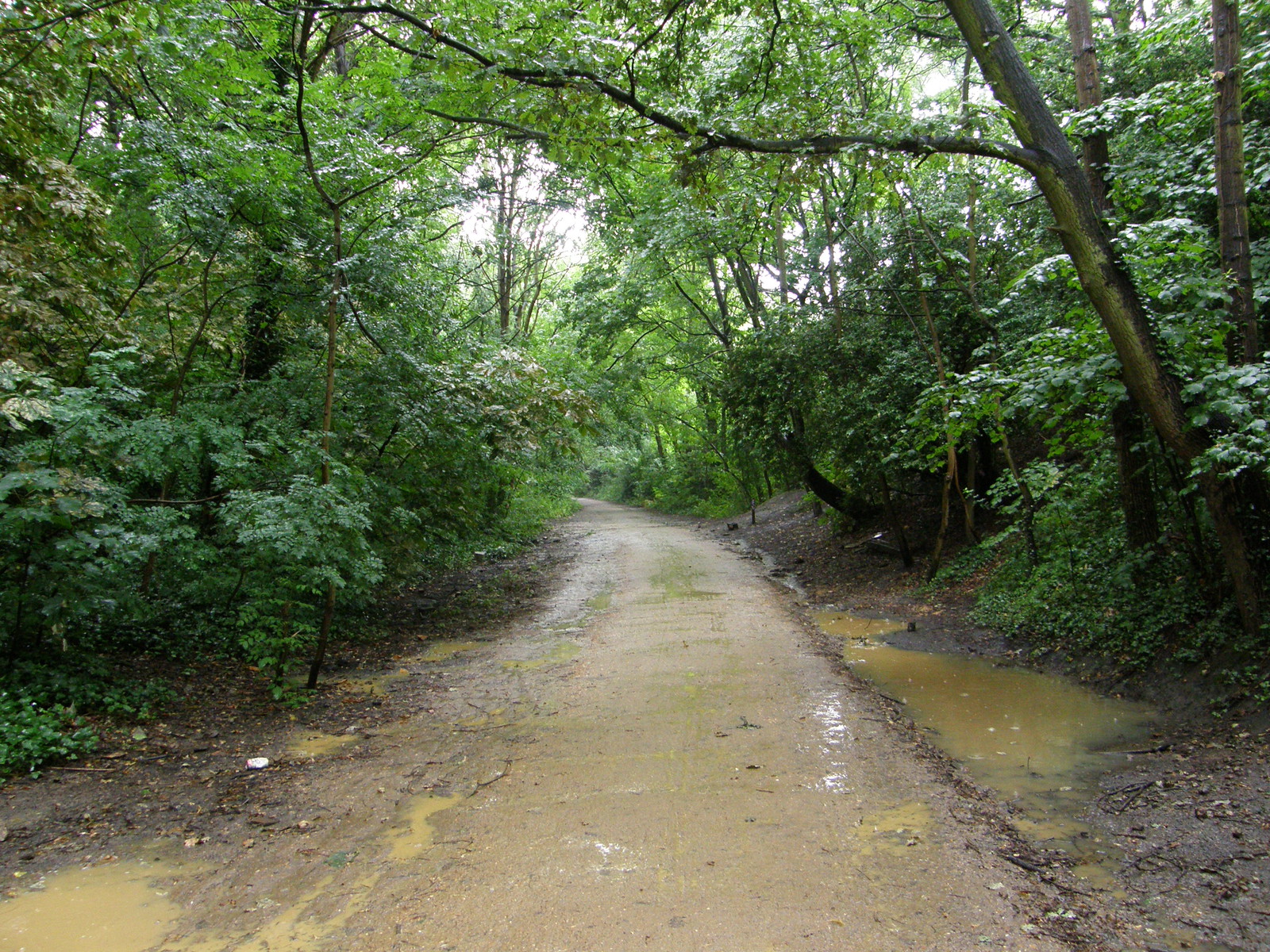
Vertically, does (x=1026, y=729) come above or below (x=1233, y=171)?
below

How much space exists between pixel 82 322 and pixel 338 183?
2728mm

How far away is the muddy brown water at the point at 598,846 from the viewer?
3.14 m

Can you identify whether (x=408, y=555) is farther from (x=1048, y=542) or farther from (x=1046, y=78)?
(x=1046, y=78)

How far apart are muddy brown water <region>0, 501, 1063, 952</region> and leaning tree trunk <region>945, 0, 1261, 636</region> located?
289 cm

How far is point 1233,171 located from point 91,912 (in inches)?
323

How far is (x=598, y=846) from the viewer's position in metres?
3.88

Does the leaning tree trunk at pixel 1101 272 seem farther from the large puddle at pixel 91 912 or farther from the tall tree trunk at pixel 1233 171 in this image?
the large puddle at pixel 91 912

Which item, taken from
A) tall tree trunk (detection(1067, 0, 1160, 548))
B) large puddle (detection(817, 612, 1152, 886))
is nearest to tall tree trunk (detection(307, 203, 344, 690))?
large puddle (detection(817, 612, 1152, 886))

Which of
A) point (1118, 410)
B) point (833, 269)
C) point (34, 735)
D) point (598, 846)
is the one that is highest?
point (833, 269)

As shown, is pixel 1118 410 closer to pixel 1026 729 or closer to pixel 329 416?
pixel 1026 729

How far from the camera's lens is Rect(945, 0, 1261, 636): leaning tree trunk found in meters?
5.17

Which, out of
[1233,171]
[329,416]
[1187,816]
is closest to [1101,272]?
[1233,171]

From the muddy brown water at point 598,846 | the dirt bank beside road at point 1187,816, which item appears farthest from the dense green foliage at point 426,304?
the muddy brown water at point 598,846

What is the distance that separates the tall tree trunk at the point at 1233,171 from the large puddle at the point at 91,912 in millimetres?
7367
